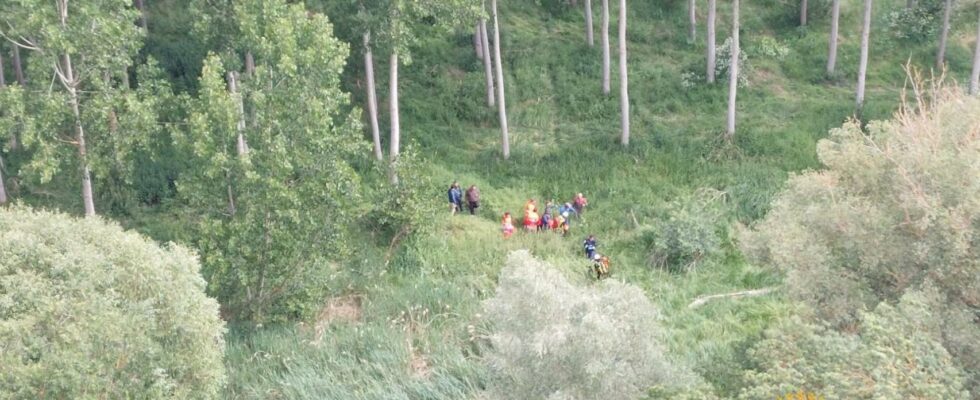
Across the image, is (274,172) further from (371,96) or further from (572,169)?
(572,169)

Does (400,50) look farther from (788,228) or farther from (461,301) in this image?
(788,228)

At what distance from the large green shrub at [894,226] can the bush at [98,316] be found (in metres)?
9.94

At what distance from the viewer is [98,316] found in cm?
1271

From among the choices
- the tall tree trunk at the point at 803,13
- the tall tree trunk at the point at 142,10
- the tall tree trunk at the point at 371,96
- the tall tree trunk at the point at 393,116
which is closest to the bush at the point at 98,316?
the tall tree trunk at the point at 393,116

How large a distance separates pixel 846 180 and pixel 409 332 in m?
9.30

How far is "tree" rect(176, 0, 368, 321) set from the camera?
17.2m

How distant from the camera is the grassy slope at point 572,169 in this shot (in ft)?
54.1

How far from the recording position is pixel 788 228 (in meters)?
13.2

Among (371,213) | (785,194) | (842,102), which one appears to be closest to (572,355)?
(785,194)

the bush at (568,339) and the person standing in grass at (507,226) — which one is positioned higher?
the bush at (568,339)

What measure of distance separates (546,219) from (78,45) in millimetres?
12152

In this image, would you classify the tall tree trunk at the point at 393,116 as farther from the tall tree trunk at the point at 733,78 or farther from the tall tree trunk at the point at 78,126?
the tall tree trunk at the point at 733,78

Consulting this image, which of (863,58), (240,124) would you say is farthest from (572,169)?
(240,124)

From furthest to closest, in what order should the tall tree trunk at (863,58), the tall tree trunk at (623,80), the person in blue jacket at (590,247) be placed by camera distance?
the tall tree trunk at (863,58) → the tall tree trunk at (623,80) → the person in blue jacket at (590,247)
